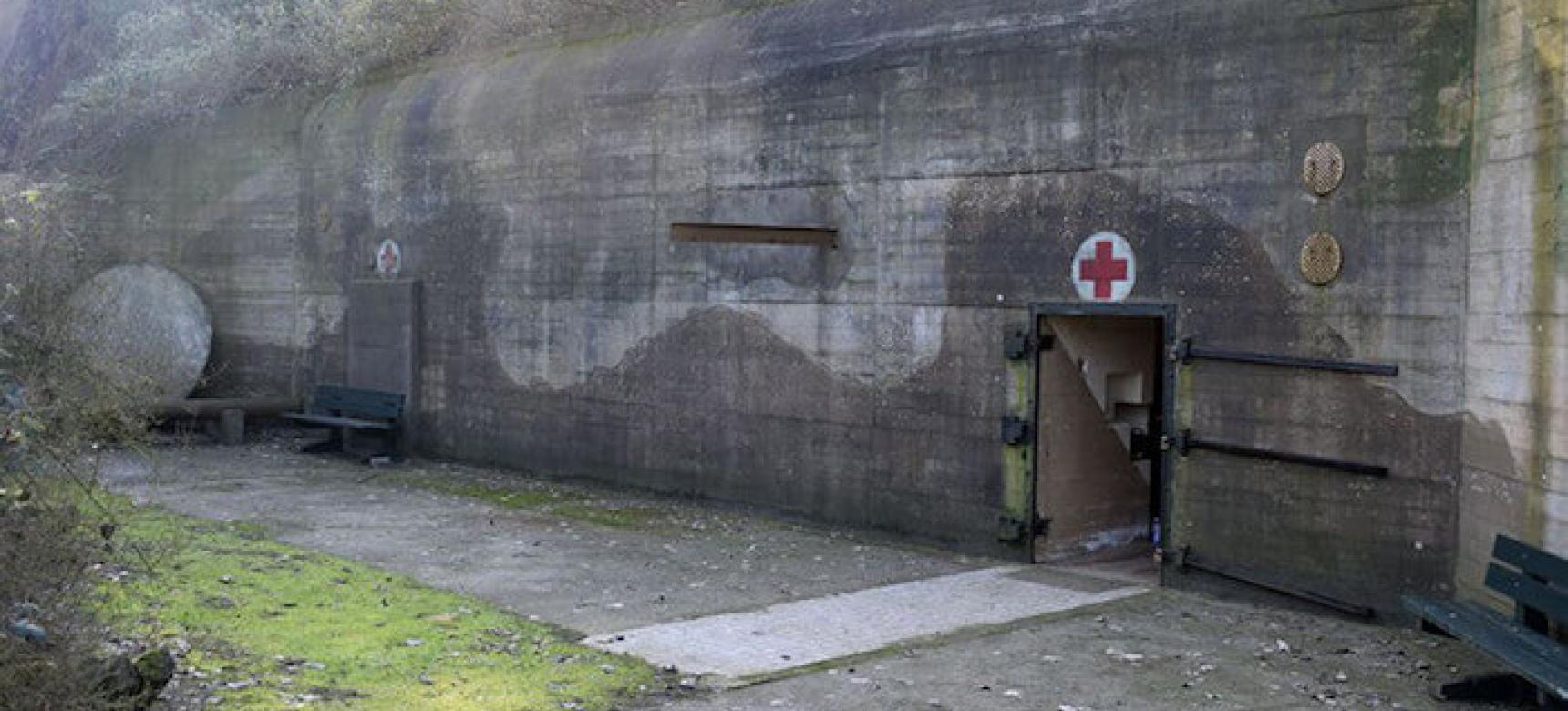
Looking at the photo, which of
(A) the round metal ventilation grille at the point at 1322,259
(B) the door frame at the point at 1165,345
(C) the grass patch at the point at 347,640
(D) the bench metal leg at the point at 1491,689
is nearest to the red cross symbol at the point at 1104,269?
(B) the door frame at the point at 1165,345

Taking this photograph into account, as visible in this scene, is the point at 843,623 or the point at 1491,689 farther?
the point at 843,623

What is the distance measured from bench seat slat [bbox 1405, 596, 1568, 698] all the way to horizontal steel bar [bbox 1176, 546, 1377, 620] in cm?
83

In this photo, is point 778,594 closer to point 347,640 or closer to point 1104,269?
point 347,640

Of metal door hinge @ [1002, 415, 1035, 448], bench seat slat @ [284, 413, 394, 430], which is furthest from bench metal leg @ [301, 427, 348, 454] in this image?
metal door hinge @ [1002, 415, 1035, 448]

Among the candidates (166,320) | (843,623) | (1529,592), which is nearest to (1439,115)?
(1529,592)

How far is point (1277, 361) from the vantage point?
8.62 meters

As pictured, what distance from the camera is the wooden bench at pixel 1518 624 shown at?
6.10 meters

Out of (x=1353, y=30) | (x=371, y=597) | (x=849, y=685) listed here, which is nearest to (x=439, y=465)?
(x=371, y=597)

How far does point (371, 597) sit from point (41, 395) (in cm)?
306

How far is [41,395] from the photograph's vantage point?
232 inches

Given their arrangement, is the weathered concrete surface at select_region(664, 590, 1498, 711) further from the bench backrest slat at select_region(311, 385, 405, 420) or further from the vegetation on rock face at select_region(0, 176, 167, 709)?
the bench backrest slat at select_region(311, 385, 405, 420)

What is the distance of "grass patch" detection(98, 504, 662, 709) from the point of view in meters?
6.52

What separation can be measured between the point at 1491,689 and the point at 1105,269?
3829 mm

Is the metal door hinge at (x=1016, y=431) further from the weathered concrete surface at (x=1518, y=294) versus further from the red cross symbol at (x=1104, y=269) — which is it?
the weathered concrete surface at (x=1518, y=294)
